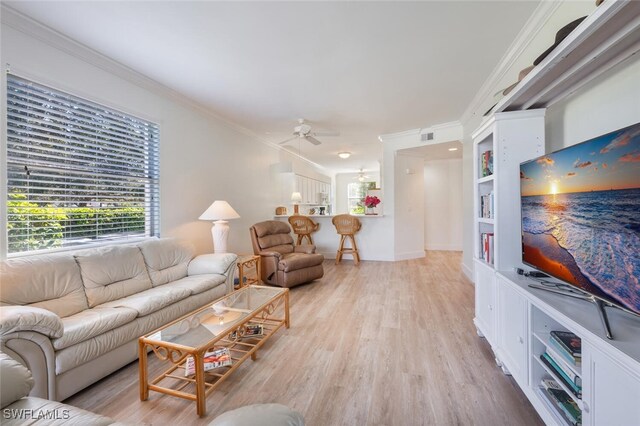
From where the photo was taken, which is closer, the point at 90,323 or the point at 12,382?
the point at 12,382

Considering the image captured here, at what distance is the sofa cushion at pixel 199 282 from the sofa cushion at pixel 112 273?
31 cm

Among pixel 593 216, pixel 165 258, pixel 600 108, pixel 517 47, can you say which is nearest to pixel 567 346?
pixel 593 216

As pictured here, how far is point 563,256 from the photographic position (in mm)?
1302

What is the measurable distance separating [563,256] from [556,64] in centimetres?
99

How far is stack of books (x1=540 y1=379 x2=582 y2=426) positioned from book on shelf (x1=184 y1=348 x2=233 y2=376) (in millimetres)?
1828

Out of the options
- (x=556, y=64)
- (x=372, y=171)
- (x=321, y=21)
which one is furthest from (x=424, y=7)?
(x=372, y=171)

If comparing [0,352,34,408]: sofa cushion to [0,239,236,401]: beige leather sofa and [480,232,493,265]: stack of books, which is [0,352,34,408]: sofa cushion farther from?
[480,232,493,265]: stack of books

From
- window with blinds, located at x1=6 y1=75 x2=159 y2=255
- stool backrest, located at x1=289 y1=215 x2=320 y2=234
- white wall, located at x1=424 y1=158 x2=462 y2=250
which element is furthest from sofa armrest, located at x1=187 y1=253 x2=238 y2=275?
white wall, located at x1=424 y1=158 x2=462 y2=250

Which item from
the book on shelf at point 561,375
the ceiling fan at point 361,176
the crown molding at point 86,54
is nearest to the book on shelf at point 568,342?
the book on shelf at point 561,375

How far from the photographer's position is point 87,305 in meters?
2.02

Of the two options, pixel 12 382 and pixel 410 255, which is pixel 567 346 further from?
pixel 410 255

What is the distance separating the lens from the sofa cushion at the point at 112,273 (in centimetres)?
210

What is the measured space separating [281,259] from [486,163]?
2.73 meters

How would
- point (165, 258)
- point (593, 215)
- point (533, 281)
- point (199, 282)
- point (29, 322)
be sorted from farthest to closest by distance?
point (165, 258)
point (199, 282)
point (533, 281)
point (29, 322)
point (593, 215)
